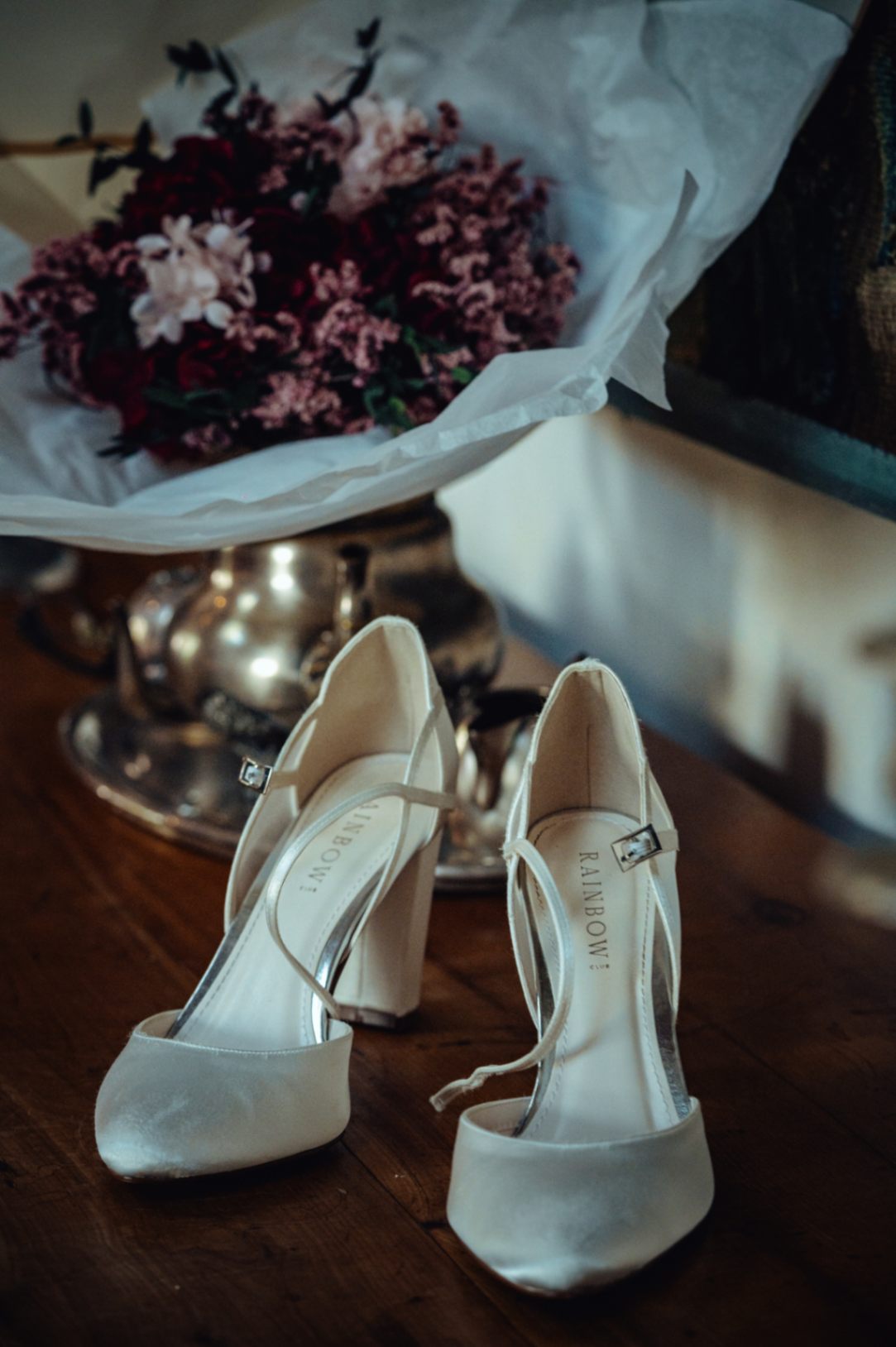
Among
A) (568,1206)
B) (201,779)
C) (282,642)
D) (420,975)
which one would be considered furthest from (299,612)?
(568,1206)

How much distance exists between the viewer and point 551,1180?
43 cm

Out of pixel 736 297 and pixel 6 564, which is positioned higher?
pixel 736 297

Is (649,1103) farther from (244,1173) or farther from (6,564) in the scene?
(6,564)

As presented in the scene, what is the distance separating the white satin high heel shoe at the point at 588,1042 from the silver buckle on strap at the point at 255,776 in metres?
0.12

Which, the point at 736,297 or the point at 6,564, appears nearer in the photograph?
the point at 736,297

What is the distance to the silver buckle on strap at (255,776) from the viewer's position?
58 cm

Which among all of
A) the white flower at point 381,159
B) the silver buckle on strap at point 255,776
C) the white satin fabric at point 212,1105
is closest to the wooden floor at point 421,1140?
the white satin fabric at point 212,1105

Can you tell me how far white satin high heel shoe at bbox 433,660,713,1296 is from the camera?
1.42 ft

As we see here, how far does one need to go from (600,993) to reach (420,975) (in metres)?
0.10

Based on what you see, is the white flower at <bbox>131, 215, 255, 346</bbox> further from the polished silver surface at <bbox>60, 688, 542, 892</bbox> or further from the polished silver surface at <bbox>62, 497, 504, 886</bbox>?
the polished silver surface at <bbox>60, 688, 542, 892</bbox>

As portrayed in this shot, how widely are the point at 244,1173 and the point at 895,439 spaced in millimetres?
472

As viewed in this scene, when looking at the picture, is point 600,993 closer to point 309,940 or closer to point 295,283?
point 309,940

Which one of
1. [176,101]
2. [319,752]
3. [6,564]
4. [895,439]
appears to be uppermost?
[176,101]

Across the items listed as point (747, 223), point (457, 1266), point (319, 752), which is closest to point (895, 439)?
point (747, 223)
